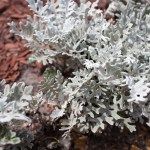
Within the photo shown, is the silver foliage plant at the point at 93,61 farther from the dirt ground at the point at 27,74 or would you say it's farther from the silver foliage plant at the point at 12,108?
the silver foliage plant at the point at 12,108

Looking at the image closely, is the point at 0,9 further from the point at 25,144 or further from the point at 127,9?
the point at 25,144

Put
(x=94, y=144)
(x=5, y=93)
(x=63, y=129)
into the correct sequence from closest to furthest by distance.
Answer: (x=5, y=93), (x=63, y=129), (x=94, y=144)

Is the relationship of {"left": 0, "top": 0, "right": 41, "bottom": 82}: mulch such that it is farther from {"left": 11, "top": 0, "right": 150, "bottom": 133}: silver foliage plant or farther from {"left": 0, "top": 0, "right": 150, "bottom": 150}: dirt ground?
{"left": 11, "top": 0, "right": 150, "bottom": 133}: silver foliage plant

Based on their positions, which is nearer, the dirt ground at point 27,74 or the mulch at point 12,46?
the dirt ground at point 27,74

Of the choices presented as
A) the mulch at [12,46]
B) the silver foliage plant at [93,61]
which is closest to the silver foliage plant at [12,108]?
the silver foliage plant at [93,61]

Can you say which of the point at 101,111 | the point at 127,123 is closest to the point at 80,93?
the point at 101,111
